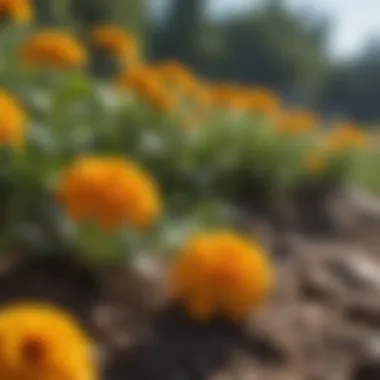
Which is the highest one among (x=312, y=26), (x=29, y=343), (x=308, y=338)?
(x=29, y=343)

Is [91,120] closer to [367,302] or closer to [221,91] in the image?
[367,302]

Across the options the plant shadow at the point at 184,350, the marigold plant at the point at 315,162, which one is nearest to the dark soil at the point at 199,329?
the plant shadow at the point at 184,350

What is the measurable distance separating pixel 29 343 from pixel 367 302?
1.37m

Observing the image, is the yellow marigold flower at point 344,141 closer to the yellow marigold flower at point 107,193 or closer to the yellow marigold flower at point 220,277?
the yellow marigold flower at point 220,277

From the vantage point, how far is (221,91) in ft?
16.3

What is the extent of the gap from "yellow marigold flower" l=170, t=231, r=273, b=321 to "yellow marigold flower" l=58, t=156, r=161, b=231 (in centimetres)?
14

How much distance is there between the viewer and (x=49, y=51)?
2.78 metres

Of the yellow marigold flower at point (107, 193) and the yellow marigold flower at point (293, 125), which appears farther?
the yellow marigold flower at point (293, 125)

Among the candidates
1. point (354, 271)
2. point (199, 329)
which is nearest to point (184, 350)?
point (199, 329)

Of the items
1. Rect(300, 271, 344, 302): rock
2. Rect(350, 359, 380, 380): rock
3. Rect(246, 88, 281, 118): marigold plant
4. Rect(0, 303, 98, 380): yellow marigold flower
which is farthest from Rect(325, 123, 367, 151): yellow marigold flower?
Rect(0, 303, 98, 380): yellow marigold flower

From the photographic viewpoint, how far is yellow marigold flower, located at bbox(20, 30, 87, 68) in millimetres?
2766

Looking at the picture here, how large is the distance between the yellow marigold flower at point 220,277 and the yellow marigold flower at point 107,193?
14 cm

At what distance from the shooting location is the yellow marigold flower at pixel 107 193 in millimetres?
2170

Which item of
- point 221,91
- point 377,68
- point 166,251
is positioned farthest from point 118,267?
point 377,68
